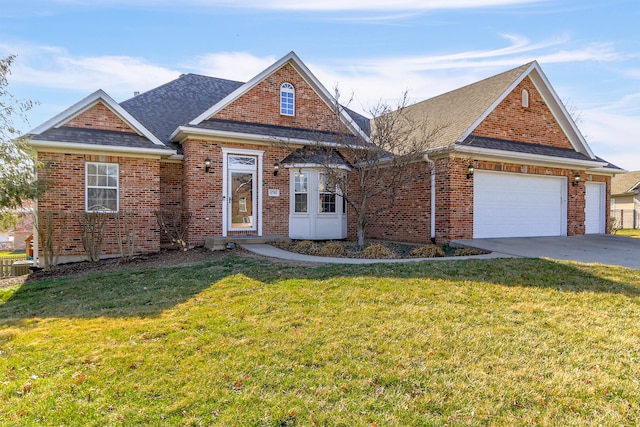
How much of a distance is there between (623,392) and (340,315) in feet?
10.2

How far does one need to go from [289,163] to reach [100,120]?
228 inches

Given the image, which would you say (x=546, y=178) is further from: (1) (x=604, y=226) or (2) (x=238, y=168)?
(2) (x=238, y=168)

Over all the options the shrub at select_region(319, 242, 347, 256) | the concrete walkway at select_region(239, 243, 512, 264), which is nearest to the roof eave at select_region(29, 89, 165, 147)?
the concrete walkway at select_region(239, 243, 512, 264)

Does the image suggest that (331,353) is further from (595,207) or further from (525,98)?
(595,207)

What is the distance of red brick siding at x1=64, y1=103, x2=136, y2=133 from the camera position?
11344 millimetres

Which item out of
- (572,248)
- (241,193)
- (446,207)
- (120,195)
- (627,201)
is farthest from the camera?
(627,201)

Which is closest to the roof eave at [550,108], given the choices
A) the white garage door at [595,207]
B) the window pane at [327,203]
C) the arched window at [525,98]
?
the arched window at [525,98]

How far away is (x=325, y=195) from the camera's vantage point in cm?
1345

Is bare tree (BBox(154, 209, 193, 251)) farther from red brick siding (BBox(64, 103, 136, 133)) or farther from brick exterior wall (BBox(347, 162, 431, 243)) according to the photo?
brick exterior wall (BBox(347, 162, 431, 243))

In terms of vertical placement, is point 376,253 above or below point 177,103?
below

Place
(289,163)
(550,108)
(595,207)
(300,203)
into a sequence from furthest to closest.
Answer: (595,207), (550,108), (300,203), (289,163)

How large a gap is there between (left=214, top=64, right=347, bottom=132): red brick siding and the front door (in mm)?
1480

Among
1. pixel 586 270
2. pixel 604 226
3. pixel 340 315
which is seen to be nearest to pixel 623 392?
pixel 340 315

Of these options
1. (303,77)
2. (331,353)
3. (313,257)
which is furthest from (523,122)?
(331,353)
